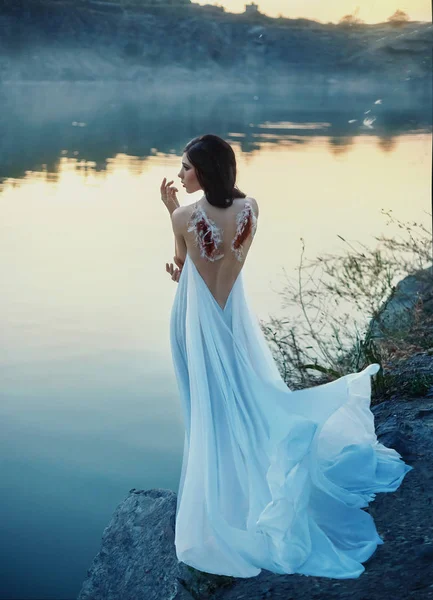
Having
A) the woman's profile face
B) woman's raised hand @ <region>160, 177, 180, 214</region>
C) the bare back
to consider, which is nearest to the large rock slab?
the bare back

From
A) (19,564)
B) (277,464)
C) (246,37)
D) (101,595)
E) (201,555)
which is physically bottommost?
(19,564)

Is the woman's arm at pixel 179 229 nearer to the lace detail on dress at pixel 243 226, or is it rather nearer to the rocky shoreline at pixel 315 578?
the lace detail on dress at pixel 243 226

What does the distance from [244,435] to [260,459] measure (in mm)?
112

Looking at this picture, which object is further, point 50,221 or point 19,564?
point 50,221

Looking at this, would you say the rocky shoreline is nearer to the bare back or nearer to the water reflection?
the bare back

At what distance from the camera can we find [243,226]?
10.7ft

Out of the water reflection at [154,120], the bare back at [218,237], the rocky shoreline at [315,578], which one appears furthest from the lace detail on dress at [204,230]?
the water reflection at [154,120]

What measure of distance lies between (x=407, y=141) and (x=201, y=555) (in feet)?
98.3

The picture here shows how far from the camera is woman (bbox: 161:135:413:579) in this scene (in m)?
3.00

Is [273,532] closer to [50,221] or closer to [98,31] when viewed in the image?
[50,221]

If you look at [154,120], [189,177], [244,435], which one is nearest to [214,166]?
[189,177]

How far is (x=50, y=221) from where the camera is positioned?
1572 cm

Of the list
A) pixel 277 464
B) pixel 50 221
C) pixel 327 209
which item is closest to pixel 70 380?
pixel 277 464

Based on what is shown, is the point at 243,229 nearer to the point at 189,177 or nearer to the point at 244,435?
the point at 189,177
